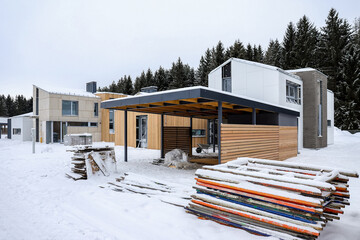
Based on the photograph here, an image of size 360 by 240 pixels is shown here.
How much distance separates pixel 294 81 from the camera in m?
15.6

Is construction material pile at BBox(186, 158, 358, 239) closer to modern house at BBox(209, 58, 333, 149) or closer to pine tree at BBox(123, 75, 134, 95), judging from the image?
modern house at BBox(209, 58, 333, 149)

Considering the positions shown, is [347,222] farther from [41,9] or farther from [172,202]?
[41,9]

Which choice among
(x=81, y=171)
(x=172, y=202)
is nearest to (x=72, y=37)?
(x=81, y=171)

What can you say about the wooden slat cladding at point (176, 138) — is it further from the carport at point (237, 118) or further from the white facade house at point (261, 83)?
the white facade house at point (261, 83)

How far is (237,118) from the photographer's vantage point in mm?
12539

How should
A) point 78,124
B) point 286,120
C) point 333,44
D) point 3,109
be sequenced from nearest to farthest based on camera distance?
point 286,120, point 78,124, point 333,44, point 3,109

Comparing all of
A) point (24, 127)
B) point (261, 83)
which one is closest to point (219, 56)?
point (261, 83)

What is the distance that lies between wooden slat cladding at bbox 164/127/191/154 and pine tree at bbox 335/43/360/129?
976 inches

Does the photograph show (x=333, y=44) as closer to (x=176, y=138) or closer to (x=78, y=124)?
(x=176, y=138)

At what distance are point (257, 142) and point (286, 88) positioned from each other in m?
8.49

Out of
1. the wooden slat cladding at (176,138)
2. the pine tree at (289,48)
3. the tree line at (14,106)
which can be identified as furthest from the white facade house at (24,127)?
the tree line at (14,106)

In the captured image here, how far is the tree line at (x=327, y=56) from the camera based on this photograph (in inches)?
1091

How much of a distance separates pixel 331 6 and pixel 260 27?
89.9 feet

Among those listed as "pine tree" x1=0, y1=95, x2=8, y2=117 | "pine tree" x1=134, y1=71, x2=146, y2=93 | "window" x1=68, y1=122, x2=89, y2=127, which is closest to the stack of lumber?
"window" x1=68, y1=122, x2=89, y2=127
